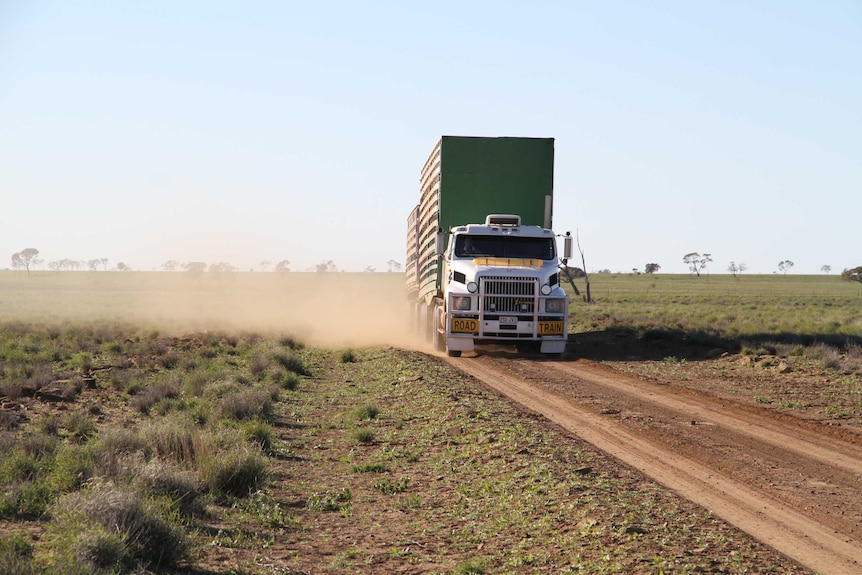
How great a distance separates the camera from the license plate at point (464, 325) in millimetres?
21917

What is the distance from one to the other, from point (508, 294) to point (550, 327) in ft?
4.55

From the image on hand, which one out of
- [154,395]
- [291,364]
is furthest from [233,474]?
[291,364]

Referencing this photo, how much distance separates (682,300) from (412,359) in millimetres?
53834

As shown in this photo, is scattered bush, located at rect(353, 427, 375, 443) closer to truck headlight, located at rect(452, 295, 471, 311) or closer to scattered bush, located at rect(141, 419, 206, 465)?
scattered bush, located at rect(141, 419, 206, 465)

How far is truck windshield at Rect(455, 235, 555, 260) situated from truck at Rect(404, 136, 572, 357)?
26mm

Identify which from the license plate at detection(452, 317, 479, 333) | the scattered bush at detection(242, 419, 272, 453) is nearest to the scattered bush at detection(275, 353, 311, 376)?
the license plate at detection(452, 317, 479, 333)

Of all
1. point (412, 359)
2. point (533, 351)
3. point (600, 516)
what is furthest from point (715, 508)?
point (533, 351)

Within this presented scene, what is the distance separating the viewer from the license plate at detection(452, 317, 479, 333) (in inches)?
863

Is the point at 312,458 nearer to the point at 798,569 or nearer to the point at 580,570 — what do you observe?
the point at 580,570

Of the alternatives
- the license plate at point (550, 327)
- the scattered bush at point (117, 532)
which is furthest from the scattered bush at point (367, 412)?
the license plate at point (550, 327)

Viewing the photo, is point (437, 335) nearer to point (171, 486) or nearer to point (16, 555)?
point (171, 486)

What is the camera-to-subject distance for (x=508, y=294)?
21844 millimetres

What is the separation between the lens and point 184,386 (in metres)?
18.2

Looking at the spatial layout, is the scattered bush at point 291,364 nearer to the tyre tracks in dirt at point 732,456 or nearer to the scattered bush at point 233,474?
the tyre tracks in dirt at point 732,456
